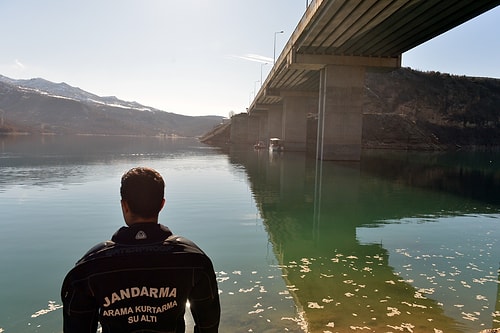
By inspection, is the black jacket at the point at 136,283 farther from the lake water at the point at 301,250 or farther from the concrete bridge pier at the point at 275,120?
the concrete bridge pier at the point at 275,120

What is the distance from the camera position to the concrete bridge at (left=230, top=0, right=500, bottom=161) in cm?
2730

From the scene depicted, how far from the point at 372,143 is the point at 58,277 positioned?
3146 inches

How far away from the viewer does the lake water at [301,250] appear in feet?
21.6

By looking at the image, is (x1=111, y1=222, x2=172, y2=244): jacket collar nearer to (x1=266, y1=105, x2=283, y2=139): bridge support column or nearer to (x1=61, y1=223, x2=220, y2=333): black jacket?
(x1=61, y1=223, x2=220, y2=333): black jacket

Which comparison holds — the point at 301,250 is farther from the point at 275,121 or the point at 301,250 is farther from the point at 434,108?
the point at 434,108

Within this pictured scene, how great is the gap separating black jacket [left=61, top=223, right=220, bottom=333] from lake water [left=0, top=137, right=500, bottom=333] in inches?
146

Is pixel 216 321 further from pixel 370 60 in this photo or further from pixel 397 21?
pixel 370 60

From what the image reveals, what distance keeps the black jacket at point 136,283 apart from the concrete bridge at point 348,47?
2645 centimetres

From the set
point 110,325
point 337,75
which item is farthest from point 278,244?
point 337,75

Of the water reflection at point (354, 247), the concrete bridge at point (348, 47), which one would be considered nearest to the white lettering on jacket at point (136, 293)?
the water reflection at point (354, 247)

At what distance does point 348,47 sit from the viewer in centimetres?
3831

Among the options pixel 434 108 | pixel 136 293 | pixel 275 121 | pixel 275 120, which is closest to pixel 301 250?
pixel 136 293

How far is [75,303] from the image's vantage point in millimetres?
2398

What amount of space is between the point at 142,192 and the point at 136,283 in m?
0.57
